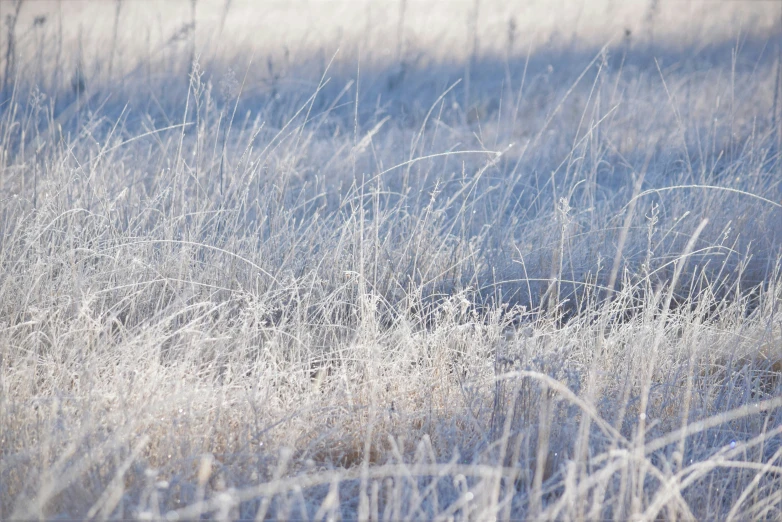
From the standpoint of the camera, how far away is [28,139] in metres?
4.29

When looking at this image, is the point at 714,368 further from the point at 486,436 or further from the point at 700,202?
the point at 700,202

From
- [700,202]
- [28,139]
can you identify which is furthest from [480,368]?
[28,139]

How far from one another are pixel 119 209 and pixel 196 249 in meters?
0.58

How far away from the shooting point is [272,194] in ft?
9.35

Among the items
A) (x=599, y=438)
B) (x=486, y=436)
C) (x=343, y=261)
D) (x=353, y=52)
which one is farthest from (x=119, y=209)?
(x=353, y=52)

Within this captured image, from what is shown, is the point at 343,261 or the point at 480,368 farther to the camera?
the point at 343,261

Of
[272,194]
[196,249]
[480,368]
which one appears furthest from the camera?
[272,194]

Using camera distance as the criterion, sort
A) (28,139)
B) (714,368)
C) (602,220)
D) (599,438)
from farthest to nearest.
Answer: (28,139) → (602,220) → (714,368) → (599,438)

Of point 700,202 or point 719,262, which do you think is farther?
point 700,202

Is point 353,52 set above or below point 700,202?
above

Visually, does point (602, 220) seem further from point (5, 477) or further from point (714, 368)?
point (5, 477)

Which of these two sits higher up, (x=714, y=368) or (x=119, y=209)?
(x=119, y=209)

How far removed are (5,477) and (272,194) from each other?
1.60 metres

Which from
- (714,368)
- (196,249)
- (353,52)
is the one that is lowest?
(714,368)
